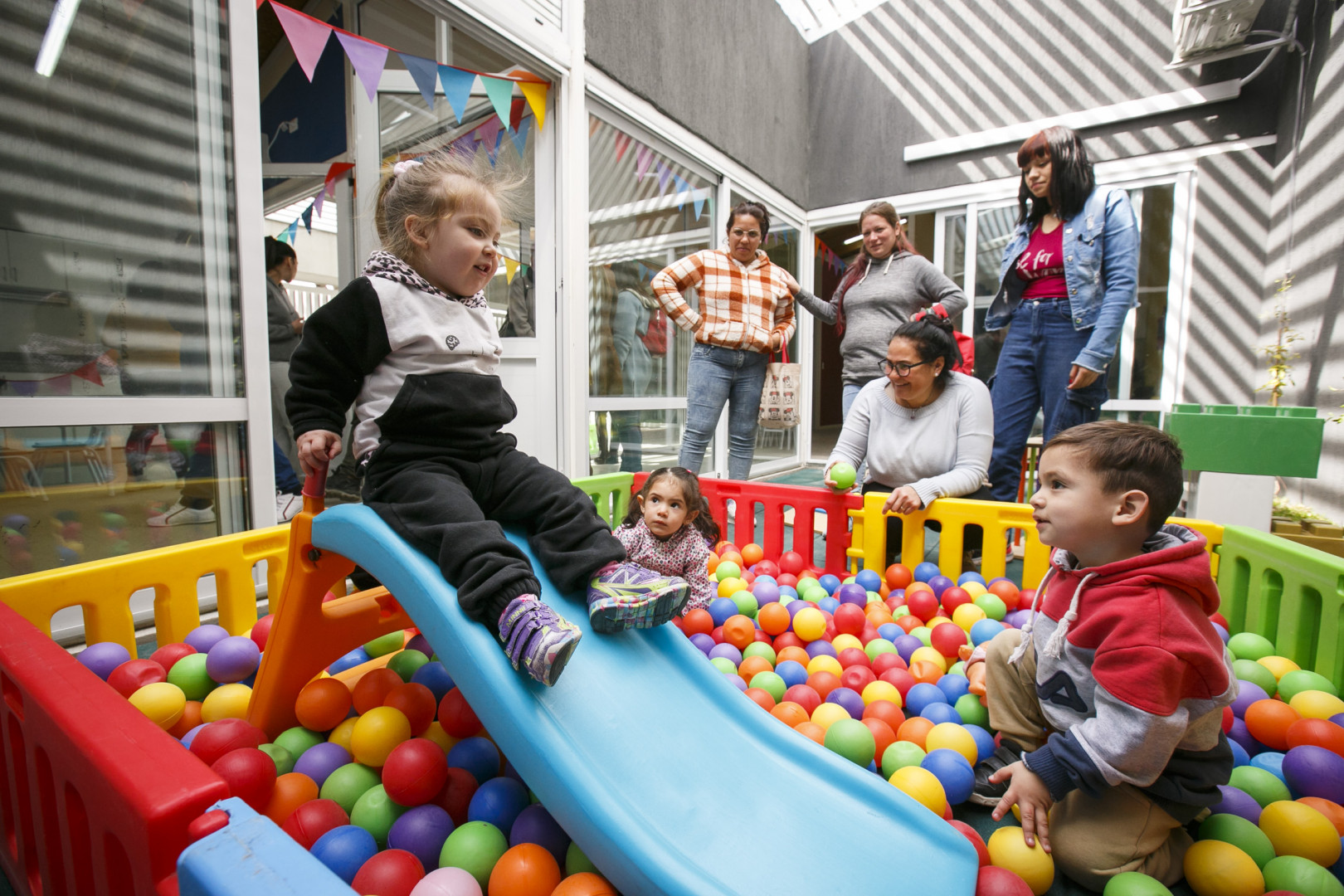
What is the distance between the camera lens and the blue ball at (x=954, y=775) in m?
1.22

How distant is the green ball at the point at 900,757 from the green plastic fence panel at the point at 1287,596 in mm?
976

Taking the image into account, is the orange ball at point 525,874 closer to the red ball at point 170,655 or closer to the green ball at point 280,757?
the green ball at point 280,757

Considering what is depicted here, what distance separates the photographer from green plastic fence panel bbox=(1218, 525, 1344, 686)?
148 cm

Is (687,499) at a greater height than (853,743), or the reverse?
(687,499)

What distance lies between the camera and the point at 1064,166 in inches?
88.6

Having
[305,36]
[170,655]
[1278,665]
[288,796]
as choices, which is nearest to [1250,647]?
[1278,665]

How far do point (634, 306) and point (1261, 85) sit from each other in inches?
168

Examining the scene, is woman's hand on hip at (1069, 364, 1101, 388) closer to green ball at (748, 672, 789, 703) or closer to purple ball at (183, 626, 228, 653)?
green ball at (748, 672, 789, 703)

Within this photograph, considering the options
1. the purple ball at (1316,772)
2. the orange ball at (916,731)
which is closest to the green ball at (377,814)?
the orange ball at (916,731)

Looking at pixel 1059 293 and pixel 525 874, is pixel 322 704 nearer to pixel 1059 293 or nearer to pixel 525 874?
pixel 525 874

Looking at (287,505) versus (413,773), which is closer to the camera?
(413,773)

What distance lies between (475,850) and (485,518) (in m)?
0.56

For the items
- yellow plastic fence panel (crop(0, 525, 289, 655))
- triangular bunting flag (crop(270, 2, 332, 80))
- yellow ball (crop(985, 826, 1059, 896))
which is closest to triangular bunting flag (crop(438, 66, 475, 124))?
triangular bunting flag (crop(270, 2, 332, 80))

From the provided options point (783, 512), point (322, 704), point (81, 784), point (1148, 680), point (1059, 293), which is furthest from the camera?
point (783, 512)
